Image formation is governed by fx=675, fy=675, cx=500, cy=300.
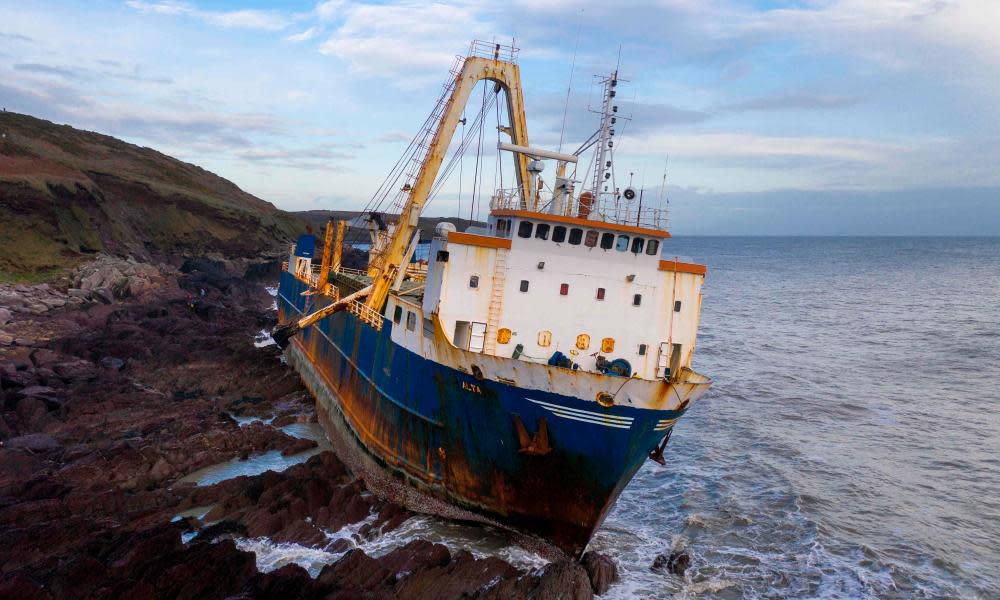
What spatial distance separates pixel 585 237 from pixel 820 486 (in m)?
11.3

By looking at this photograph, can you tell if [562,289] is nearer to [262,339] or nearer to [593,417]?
[593,417]

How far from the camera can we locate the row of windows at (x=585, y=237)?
15.4 metres

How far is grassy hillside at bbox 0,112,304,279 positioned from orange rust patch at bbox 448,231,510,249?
3461 cm

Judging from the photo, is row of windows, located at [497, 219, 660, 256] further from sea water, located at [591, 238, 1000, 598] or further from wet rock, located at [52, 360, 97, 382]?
wet rock, located at [52, 360, 97, 382]

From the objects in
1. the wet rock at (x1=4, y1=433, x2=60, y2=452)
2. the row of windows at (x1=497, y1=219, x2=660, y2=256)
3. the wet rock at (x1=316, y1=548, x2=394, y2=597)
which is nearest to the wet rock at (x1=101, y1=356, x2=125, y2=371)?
the wet rock at (x1=4, y1=433, x2=60, y2=452)

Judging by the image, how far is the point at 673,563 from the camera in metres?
14.8

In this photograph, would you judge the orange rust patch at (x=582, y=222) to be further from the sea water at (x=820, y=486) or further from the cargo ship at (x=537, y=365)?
the sea water at (x=820, y=486)

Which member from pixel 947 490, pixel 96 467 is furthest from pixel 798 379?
pixel 96 467

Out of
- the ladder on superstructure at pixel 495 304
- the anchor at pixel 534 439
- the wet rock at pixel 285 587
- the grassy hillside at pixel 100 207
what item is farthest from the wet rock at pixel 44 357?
the anchor at pixel 534 439

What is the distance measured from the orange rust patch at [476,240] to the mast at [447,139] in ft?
18.3

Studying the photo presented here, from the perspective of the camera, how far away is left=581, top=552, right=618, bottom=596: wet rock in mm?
13445

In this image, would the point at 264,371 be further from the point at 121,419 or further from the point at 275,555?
the point at 275,555

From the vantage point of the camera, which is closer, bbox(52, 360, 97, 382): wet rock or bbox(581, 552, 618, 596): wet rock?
bbox(581, 552, 618, 596): wet rock

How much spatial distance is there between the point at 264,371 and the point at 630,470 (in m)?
20.0
